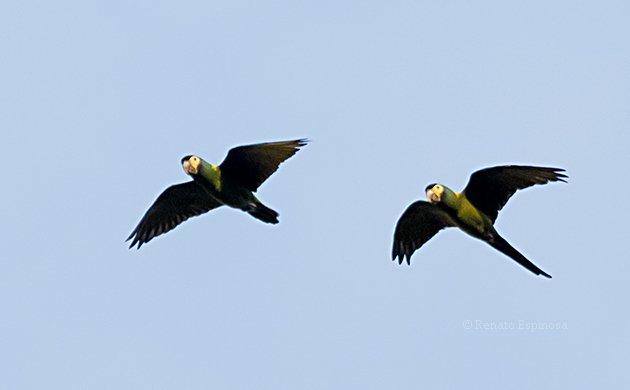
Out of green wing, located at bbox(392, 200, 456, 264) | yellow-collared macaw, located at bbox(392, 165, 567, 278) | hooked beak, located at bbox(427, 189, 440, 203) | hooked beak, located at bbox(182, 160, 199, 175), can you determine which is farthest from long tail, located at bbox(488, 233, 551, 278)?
hooked beak, located at bbox(182, 160, 199, 175)

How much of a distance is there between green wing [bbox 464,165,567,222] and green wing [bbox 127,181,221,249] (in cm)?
539

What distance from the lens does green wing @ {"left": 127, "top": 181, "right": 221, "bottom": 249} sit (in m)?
28.5

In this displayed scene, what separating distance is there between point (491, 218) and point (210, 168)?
17.4 feet

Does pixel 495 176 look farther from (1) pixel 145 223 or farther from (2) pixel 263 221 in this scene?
(1) pixel 145 223

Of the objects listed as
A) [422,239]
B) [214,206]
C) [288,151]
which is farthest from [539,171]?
[214,206]

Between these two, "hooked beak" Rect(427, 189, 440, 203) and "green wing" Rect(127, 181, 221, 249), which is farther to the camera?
"green wing" Rect(127, 181, 221, 249)

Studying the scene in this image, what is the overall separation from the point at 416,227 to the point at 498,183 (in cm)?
186

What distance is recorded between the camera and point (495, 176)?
26031 millimetres

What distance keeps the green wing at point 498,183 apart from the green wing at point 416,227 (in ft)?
2.34

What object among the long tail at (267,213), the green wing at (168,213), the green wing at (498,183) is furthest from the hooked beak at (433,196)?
the green wing at (168,213)

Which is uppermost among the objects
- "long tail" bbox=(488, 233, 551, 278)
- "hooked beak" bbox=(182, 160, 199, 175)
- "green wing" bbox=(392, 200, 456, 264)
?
"hooked beak" bbox=(182, 160, 199, 175)

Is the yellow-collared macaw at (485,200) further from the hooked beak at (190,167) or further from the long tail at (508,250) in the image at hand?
the hooked beak at (190,167)

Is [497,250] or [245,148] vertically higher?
[245,148]

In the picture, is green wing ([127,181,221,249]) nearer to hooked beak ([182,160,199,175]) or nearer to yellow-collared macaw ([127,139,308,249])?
yellow-collared macaw ([127,139,308,249])
